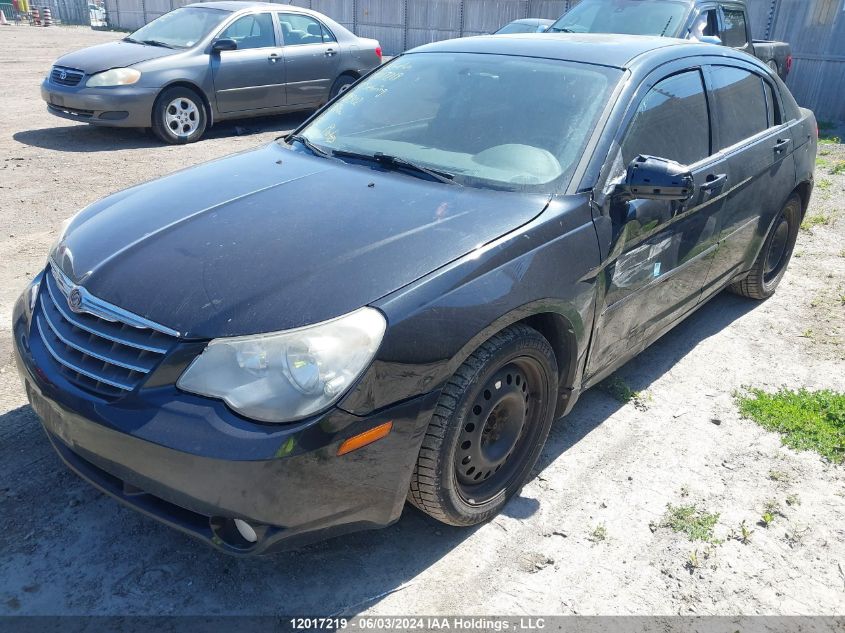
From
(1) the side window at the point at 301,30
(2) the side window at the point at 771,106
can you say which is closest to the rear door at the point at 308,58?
(1) the side window at the point at 301,30

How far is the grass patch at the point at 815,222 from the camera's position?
22.5ft

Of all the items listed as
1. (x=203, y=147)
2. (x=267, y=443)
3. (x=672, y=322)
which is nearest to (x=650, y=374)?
(x=672, y=322)

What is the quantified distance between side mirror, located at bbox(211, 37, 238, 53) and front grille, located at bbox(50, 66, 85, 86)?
1561 mm

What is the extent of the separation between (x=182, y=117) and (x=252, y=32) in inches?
62.0

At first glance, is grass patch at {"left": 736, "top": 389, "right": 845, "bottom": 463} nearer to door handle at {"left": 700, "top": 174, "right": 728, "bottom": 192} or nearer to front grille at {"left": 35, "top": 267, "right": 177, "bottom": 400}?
door handle at {"left": 700, "top": 174, "right": 728, "bottom": 192}

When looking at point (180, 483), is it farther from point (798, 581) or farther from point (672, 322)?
point (672, 322)

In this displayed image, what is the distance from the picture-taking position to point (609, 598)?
2.59 m

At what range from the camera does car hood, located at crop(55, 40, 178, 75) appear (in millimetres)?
8539

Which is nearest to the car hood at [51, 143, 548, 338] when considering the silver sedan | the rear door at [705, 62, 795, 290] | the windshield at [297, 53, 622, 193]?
the windshield at [297, 53, 622, 193]

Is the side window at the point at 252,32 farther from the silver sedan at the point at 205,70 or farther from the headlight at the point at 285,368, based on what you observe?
the headlight at the point at 285,368

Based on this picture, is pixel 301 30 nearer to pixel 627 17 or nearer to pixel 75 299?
pixel 627 17

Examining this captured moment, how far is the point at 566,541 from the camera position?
2.85 meters

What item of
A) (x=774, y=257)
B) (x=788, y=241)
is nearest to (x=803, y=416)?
(x=774, y=257)

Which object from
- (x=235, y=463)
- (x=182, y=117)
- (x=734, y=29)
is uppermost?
(x=734, y=29)
